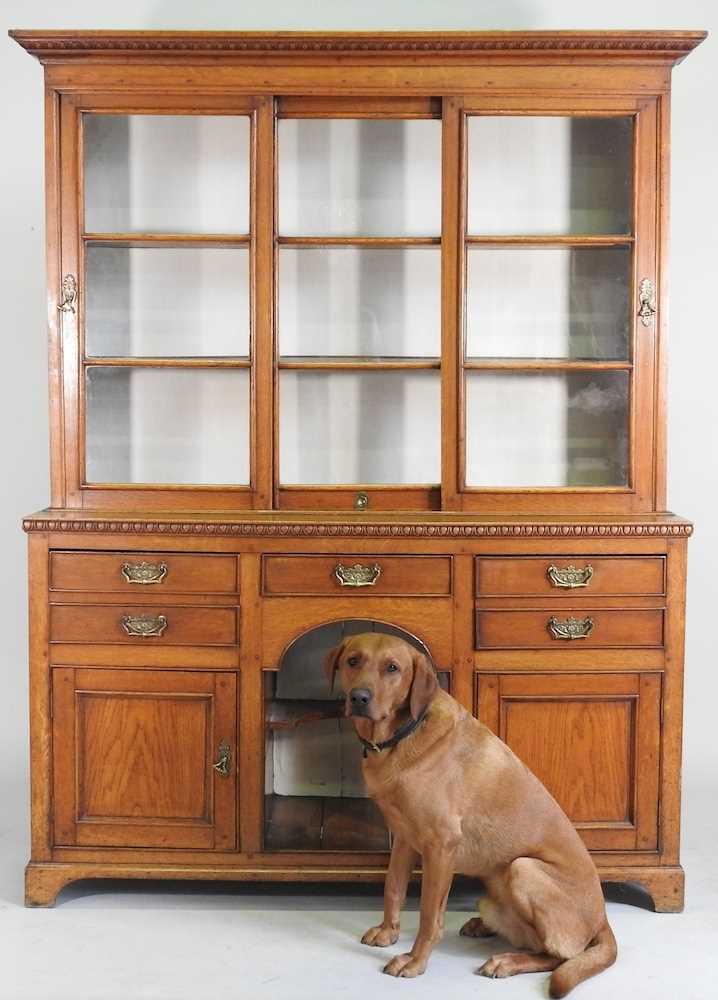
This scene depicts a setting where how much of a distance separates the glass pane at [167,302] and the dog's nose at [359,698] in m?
1.09

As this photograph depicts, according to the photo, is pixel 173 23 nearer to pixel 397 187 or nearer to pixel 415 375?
pixel 397 187

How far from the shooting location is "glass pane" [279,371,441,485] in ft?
12.1

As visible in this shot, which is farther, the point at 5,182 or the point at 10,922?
the point at 5,182

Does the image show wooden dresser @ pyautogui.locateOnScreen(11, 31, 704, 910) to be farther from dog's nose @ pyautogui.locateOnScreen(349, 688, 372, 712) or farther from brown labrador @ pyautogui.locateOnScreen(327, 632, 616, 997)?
dog's nose @ pyautogui.locateOnScreen(349, 688, 372, 712)

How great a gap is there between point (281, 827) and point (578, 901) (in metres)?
0.94

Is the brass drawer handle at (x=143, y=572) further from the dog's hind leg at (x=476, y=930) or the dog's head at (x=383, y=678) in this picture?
the dog's hind leg at (x=476, y=930)

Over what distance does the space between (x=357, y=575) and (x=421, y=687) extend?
1.39 ft

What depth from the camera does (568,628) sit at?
349 centimetres

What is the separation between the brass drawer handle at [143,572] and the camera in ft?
11.4

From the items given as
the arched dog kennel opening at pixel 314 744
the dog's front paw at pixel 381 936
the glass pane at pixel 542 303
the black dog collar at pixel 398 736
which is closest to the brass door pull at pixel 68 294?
the glass pane at pixel 542 303

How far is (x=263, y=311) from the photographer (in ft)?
11.8

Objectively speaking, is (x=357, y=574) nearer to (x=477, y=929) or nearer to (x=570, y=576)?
(x=570, y=576)

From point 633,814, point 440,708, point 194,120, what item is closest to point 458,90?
point 194,120

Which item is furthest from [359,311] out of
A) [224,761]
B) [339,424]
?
[224,761]
